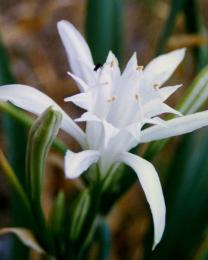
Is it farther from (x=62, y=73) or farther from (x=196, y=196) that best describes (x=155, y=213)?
(x=62, y=73)

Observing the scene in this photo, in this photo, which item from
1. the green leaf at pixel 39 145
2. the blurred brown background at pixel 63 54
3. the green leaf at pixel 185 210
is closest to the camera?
the green leaf at pixel 39 145

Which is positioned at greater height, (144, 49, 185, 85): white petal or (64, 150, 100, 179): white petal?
(144, 49, 185, 85): white petal

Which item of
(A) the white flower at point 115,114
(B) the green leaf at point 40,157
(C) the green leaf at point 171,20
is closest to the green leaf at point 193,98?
(A) the white flower at point 115,114

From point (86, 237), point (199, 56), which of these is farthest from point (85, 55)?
point (199, 56)

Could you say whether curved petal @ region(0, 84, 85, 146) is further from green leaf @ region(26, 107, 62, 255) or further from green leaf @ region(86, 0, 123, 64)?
green leaf @ region(86, 0, 123, 64)

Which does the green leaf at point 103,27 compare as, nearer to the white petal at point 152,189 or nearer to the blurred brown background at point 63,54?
the blurred brown background at point 63,54

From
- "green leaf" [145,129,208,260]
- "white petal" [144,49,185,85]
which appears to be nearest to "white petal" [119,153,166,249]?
"white petal" [144,49,185,85]
